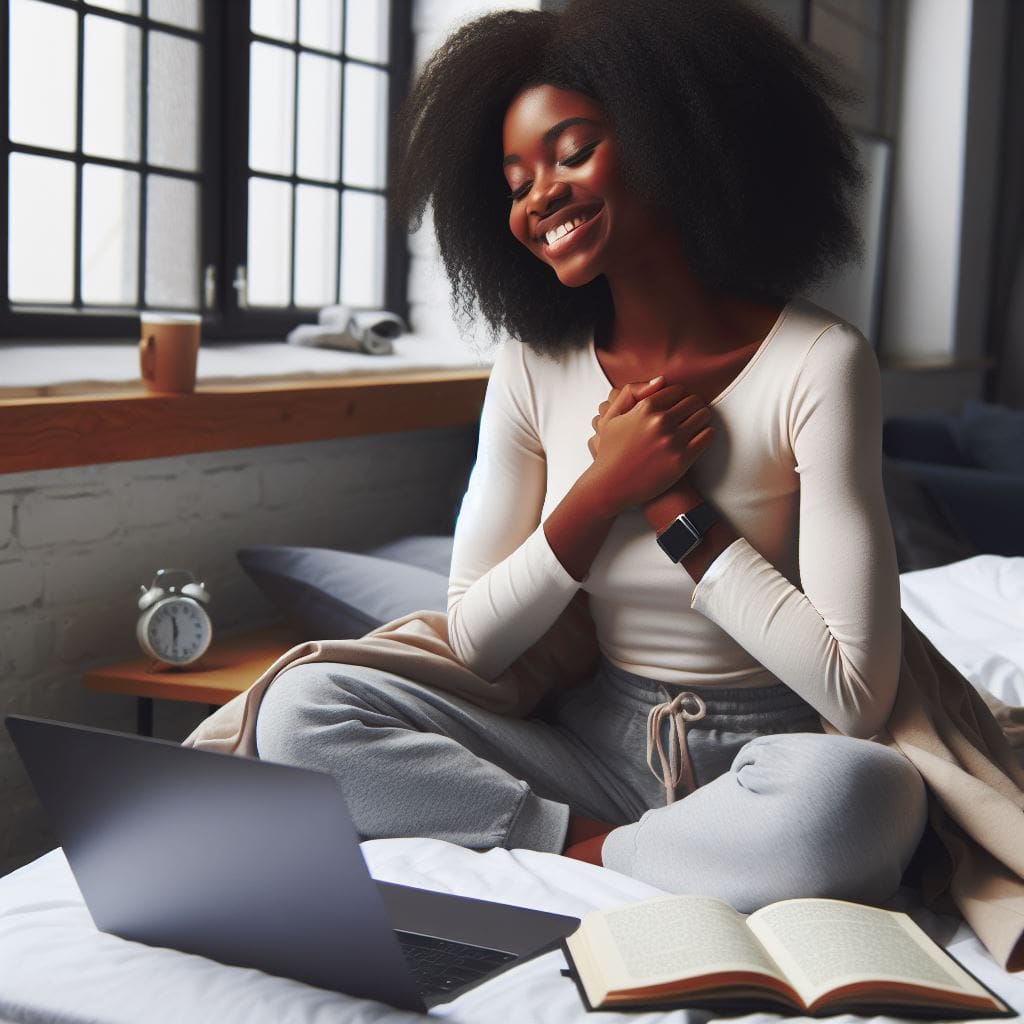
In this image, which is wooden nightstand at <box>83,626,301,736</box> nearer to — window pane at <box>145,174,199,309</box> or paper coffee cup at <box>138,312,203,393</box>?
paper coffee cup at <box>138,312,203,393</box>

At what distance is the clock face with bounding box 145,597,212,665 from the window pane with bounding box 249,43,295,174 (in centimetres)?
119

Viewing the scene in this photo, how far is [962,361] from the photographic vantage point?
5.68 m

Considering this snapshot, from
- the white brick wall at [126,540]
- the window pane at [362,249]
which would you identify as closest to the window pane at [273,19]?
the window pane at [362,249]

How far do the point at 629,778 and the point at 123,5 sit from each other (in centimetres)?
179

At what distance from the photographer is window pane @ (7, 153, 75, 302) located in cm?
235

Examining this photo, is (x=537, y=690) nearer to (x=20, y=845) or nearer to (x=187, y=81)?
(x=20, y=845)

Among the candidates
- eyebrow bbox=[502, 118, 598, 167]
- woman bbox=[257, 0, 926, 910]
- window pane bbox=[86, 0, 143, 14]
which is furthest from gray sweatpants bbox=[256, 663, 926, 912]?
window pane bbox=[86, 0, 143, 14]

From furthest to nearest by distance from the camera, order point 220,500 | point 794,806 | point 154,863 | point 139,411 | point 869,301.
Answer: point 869,301 < point 220,500 < point 139,411 < point 794,806 < point 154,863

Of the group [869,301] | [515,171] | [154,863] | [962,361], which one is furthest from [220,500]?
[962,361]

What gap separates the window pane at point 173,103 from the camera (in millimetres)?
2588

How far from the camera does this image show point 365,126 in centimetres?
319

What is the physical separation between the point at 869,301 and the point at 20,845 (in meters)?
4.21

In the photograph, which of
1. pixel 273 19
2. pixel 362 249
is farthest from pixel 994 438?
pixel 273 19

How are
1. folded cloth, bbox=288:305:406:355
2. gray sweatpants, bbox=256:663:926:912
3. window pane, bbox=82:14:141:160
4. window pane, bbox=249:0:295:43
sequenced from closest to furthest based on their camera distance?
gray sweatpants, bbox=256:663:926:912, window pane, bbox=82:14:141:160, window pane, bbox=249:0:295:43, folded cloth, bbox=288:305:406:355
